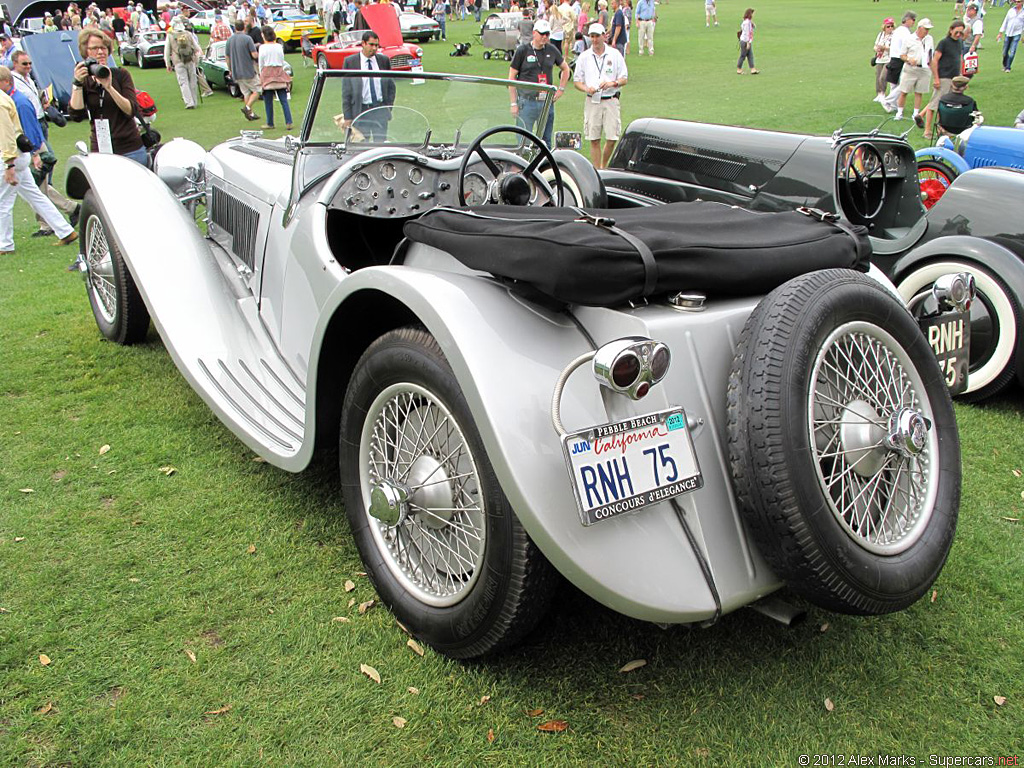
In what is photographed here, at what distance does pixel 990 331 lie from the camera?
439 cm

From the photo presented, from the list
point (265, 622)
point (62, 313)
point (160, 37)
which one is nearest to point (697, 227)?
point (265, 622)

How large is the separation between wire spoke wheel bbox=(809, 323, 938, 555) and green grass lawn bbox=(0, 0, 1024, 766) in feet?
1.65

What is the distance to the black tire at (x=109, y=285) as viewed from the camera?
448 centimetres

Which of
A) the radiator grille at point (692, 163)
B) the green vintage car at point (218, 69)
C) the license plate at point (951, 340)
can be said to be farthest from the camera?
the green vintage car at point (218, 69)

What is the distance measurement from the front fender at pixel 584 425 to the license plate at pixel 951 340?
1255mm

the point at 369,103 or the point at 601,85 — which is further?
the point at 601,85

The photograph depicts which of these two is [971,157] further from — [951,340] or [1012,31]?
[1012,31]

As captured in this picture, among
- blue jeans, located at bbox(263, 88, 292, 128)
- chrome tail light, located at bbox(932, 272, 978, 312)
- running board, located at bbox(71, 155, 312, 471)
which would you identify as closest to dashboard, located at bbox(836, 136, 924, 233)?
chrome tail light, located at bbox(932, 272, 978, 312)

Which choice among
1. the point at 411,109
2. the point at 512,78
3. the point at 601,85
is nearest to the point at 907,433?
the point at 411,109

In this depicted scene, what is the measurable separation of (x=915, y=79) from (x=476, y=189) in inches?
556

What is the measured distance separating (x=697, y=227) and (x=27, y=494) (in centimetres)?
300

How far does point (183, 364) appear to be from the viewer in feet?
11.3

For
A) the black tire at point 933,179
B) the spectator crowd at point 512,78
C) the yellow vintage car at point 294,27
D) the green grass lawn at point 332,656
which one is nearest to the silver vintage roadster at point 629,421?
the green grass lawn at point 332,656

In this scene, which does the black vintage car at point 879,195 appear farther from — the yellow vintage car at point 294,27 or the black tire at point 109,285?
the yellow vintage car at point 294,27
